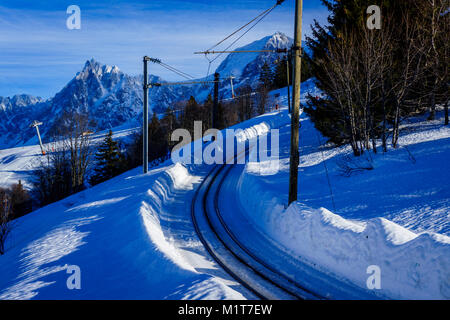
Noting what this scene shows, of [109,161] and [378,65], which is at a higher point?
[378,65]

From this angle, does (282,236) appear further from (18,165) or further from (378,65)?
(18,165)

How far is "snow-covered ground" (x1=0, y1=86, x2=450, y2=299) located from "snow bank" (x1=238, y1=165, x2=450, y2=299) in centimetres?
2

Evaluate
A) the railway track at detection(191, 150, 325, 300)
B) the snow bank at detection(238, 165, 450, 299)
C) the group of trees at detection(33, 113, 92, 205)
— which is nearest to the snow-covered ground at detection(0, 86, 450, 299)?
the snow bank at detection(238, 165, 450, 299)

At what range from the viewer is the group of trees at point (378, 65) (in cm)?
1222

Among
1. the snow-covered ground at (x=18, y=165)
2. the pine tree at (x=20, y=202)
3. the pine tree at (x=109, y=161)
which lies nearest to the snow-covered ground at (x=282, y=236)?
the pine tree at (x=109, y=161)

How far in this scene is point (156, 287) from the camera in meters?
6.32

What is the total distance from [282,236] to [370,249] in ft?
Result: 9.72

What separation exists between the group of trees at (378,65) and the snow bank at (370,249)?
23.7 ft

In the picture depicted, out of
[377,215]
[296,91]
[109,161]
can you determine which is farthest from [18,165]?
[377,215]

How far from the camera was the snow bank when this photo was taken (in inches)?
212

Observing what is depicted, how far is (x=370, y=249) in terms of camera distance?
21.2ft

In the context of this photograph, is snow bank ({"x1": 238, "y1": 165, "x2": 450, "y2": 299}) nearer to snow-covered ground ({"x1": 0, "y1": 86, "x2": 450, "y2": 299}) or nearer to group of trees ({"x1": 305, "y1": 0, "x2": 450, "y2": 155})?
snow-covered ground ({"x1": 0, "y1": 86, "x2": 450, "y2": 299})

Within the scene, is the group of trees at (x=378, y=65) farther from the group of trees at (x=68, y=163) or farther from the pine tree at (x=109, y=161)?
the pine tree at (x=109, y=161)
